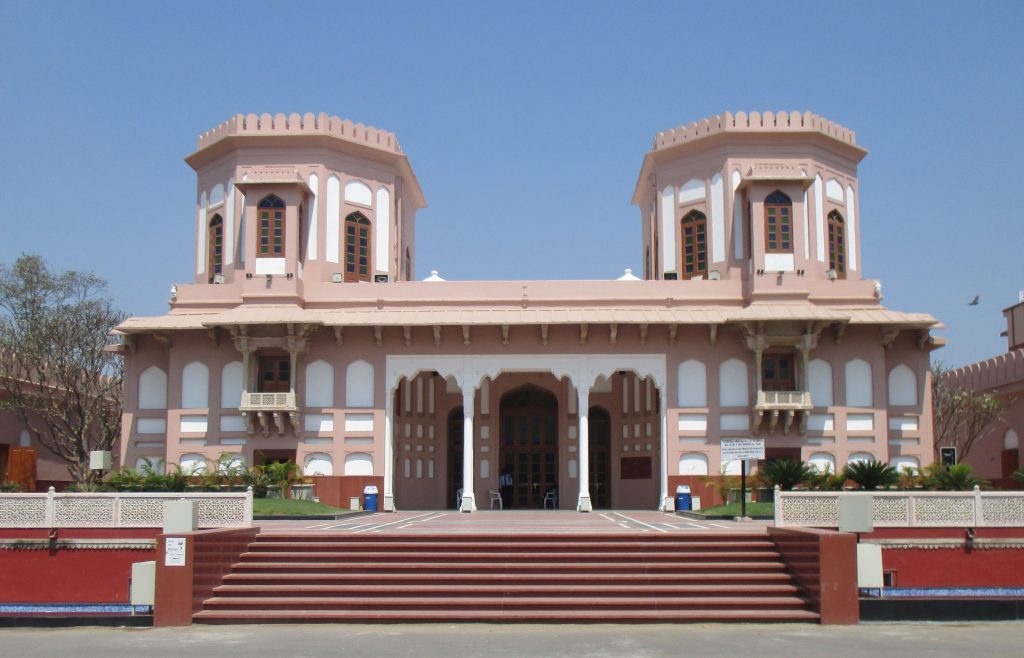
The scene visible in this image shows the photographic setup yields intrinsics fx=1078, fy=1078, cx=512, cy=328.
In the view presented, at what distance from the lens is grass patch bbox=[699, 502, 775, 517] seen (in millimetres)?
23562

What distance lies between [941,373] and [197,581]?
34267mm

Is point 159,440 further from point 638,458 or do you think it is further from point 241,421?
point 638,458

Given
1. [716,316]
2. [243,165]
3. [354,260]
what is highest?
[243,165]

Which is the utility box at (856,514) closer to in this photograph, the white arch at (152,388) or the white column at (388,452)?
the white column at (388,452)

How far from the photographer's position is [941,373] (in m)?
42.1

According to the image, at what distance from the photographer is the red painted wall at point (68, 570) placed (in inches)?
693

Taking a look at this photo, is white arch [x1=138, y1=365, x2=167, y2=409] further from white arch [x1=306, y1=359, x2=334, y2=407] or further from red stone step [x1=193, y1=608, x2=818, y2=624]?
red stone step [x1=193, y1=608, x2=818, y2=624]

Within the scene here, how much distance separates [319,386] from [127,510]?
12.1m

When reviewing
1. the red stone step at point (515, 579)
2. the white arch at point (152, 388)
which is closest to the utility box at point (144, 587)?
the red stone step at point (515, 579)

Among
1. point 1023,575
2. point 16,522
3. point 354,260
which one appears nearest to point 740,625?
point 1023,575

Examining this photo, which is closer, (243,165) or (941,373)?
(243,165)

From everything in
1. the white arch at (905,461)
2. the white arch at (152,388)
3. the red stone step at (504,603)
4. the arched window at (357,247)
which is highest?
the arched window at (357,247)

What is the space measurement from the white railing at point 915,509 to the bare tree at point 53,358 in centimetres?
2500

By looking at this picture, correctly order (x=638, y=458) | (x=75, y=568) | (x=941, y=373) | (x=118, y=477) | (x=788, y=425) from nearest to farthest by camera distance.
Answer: (x=75, y=568), (x=118, y=477), (x=788, y=425), (x=638, y=458), (x=941, y=373)
